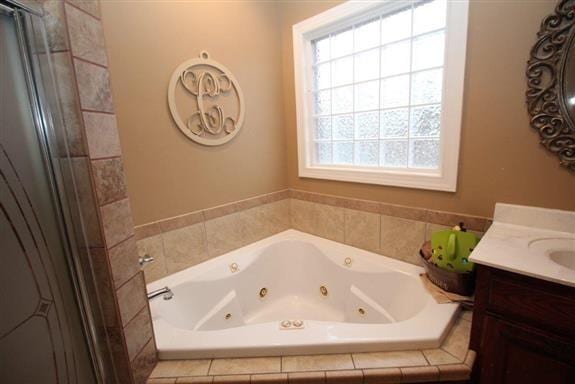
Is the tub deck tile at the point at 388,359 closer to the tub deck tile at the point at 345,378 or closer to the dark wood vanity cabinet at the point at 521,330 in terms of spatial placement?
the tub deck tile at the point at 345,378

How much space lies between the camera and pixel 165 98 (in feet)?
5.15

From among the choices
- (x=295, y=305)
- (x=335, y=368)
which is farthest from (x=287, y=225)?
(x=335, y=368)

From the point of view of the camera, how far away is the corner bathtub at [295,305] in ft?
3.73

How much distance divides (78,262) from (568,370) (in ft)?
5.41

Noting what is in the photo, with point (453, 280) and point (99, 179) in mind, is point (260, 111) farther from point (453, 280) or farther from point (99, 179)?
point (453, 280)

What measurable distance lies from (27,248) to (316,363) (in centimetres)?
106

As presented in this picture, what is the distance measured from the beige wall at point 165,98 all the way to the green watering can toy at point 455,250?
132 centimetres

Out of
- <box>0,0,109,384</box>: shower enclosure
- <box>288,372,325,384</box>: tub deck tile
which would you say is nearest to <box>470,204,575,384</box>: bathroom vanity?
<box>288,372,325,384</box>: tub deck tile

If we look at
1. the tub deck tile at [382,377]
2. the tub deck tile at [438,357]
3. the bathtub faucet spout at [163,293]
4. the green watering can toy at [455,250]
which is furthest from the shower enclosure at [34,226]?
the green watering can toy at [455,250]

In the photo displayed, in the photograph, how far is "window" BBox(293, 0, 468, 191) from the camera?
4.80ft

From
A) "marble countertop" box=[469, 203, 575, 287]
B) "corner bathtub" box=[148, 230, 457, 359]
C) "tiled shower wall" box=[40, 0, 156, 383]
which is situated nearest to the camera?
"tiled shower wall" box=[40, 0, 156, 383]

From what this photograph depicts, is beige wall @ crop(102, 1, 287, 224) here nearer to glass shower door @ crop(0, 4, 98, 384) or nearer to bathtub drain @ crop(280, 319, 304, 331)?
glass shower door @ crop(0, 4, 98, 384)

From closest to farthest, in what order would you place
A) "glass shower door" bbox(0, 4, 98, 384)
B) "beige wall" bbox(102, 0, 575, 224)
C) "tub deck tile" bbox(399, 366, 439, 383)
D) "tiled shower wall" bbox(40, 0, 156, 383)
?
"glass shower door" bbox(0, 4, 98, 384) → "tiled shower wall" bbox(40, 0, 156, 383) → "tub deck tile" bbox(399, 366, 439, 383) → "beige wall" bbox(102, 0, 575, 224)

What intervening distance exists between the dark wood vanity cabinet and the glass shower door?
1.47m
